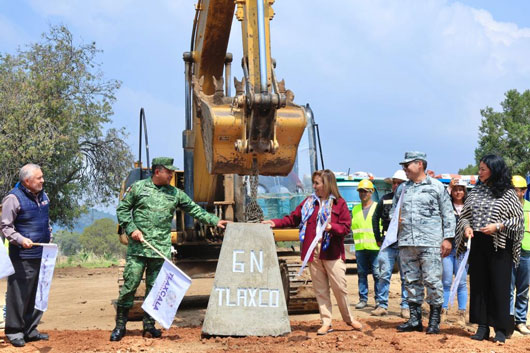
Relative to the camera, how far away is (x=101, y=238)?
53500mm

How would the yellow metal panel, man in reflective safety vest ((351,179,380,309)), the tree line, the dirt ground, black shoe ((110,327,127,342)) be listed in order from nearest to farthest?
the dirt ground → black shoe ((110,327,127,342)) → the yellow metal panel → man in reflective safety vest ((351,179,380,309)) → the tree line

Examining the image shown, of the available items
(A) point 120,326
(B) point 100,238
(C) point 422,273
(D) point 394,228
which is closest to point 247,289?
(A) point 120,326

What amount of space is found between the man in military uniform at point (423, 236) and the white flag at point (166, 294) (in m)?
2.41

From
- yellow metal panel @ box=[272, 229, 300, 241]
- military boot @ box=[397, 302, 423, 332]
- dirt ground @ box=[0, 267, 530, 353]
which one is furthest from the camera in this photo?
yellow metal panel @ box=[272, 229, 300, 241]

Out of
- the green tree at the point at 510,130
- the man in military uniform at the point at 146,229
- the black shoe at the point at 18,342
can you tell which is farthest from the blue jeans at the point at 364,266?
the green tree at the point at 510,130

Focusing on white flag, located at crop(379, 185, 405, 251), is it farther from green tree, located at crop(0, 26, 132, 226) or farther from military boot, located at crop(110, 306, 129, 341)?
green tree, located at crop(0, 26, 132, 226)

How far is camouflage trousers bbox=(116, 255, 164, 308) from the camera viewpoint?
24.0 ft

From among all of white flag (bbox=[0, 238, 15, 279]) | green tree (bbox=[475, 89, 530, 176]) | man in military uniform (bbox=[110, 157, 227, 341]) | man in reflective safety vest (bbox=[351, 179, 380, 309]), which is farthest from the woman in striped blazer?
green tree (bbox=[475, 89, 530, 176])

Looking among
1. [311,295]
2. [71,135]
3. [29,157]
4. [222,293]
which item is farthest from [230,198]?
[71,135]

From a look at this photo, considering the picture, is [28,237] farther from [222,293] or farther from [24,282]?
[222,293]

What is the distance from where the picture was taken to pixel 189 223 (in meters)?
10.2

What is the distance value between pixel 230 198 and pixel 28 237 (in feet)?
11.7

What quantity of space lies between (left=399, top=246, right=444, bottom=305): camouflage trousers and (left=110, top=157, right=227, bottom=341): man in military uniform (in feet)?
8.55

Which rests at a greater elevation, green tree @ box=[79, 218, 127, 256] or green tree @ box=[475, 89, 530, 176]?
green tree @ box=[475, 89, 530, 176]
